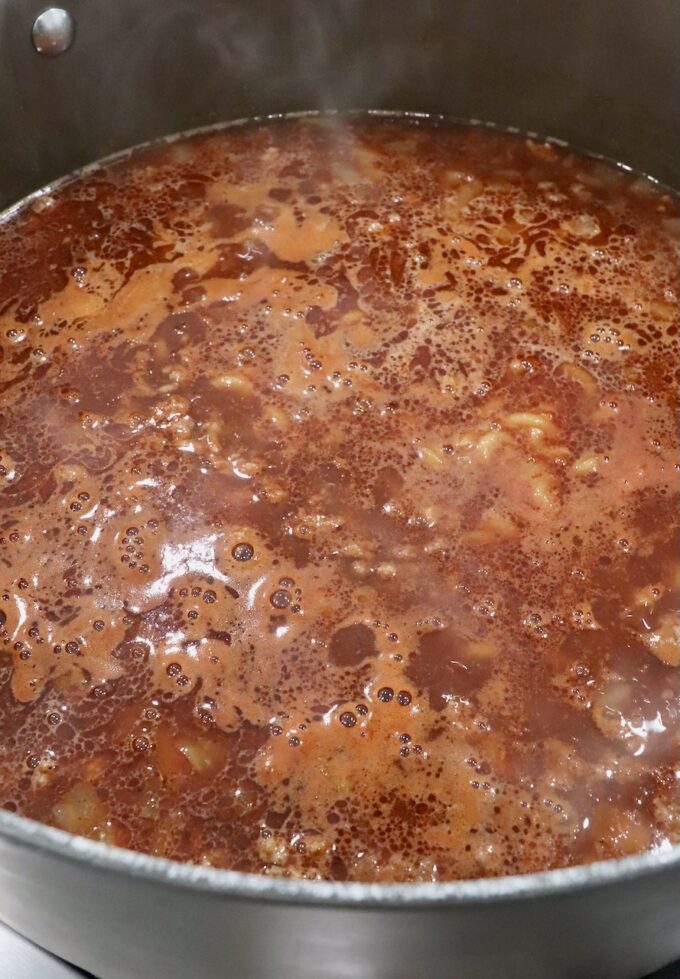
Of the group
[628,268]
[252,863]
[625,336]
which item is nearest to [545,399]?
[625,336]

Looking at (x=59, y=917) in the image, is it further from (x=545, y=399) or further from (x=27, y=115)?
(x=27, y=115)

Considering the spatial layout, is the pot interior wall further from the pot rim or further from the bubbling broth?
the pot rim

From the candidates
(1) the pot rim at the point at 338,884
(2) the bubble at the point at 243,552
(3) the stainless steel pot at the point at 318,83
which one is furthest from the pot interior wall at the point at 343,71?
(1) the pot rim at the point at 338,884

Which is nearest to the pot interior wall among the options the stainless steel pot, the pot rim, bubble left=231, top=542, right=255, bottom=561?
the stainless steel pot

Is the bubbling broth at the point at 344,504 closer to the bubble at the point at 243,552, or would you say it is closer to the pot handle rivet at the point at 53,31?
the bubble at the point at 243,552

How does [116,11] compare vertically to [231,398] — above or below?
above

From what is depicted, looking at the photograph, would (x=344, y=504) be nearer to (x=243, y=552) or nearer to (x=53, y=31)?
(x=243, y=552)

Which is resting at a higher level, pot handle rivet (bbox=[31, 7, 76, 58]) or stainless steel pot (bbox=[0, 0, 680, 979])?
pot handle rivet (bbox=[31, 7, 76, 58])
